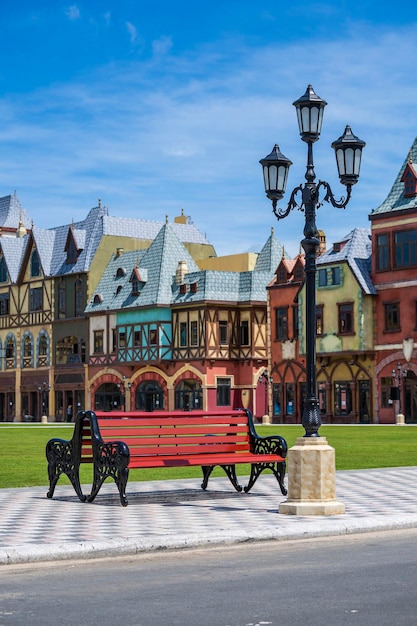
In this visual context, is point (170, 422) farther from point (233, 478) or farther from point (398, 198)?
point (398, 198)


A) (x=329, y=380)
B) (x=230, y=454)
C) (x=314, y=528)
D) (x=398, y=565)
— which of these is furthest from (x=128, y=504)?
(x=329, y=380)

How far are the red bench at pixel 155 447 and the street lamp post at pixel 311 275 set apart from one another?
175cm

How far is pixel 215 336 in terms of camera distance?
71.9m

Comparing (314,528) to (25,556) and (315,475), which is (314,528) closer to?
(315,475)

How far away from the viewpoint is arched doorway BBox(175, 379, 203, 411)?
72.2 m

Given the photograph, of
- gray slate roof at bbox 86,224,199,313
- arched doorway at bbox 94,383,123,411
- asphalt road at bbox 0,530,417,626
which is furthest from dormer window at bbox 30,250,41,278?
asphalt road at bbox 0,530,417,626

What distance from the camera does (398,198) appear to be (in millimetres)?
62406

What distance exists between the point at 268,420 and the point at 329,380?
182 inches

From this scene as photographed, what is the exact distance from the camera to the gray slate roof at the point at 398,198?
6156 cm

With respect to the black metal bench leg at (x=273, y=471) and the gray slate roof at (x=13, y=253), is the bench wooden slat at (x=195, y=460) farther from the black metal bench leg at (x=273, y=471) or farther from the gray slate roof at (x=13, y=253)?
the gray slate roof at (x=13, y=253)

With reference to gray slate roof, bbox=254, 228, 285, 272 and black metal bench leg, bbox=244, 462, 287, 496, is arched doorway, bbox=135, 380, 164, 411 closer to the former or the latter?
gray slate roof, bbox=254, 228, 285, 272

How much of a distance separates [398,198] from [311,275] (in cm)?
4898

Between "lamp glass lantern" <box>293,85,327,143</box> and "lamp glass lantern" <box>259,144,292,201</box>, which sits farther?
"lamp glass lantern" <box>259,144,292,201</box>

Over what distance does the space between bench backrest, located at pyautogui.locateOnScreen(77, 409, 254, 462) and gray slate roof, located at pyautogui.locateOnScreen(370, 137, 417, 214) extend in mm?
46180
